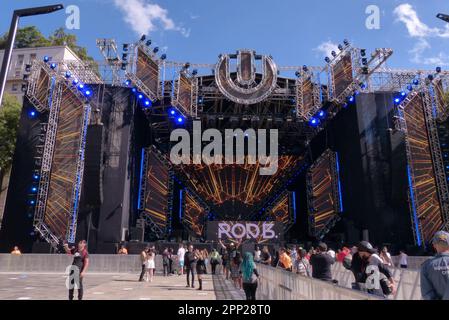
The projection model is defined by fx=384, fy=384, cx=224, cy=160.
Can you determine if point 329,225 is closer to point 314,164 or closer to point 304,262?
point 314,164

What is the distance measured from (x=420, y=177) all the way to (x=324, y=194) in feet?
23.6

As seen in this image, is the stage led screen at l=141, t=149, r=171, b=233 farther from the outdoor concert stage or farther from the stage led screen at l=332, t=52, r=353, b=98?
the stage led screen at l=332, t=52, r=353, b=98

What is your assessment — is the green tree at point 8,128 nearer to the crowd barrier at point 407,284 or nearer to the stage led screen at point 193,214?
the stage led screen at point 193,214

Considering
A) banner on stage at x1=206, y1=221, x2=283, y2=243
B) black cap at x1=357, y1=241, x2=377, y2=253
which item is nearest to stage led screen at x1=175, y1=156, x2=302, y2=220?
banner on stage at x1=206, y1=221, x2=283, y2=243

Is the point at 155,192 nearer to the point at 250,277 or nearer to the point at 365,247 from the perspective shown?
the point at 250,277

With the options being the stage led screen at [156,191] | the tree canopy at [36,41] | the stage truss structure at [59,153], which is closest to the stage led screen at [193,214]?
the stage led screen at [156,191]

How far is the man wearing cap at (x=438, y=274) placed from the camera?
11.8 ft

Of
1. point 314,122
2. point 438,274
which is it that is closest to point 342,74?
point 314,122

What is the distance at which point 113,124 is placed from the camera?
2805cm

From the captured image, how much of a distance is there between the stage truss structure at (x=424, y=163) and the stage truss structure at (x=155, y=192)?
1786 cm

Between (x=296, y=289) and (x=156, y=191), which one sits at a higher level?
(x=156, y=191)

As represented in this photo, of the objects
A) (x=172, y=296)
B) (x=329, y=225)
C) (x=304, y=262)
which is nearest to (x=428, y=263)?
(x=304, y=262)

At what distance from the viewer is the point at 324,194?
30.8 metres
